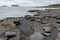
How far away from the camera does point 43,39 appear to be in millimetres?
6516

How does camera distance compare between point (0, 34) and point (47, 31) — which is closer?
point (0, 34)

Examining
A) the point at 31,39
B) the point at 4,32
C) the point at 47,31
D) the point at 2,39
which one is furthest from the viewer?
the point at 47,31

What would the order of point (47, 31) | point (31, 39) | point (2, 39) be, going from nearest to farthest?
point (2, 39) → point (31, 39) → point (47, 31)

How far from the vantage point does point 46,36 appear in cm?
705

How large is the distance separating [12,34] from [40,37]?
1.14 m

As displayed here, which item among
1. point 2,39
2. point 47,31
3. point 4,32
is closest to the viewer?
point 2,39

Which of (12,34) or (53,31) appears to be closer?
(12,34)

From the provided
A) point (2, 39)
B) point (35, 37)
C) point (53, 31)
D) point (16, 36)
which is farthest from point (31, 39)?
point (53, 31)

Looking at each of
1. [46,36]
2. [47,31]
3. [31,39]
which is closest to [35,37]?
[31,39]

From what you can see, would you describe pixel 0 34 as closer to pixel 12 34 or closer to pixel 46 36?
pixel 12 34

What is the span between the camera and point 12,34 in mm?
6609

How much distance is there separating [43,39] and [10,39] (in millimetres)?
1325

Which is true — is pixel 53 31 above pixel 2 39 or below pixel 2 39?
below

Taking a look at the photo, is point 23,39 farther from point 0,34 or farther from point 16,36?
point 0,34
